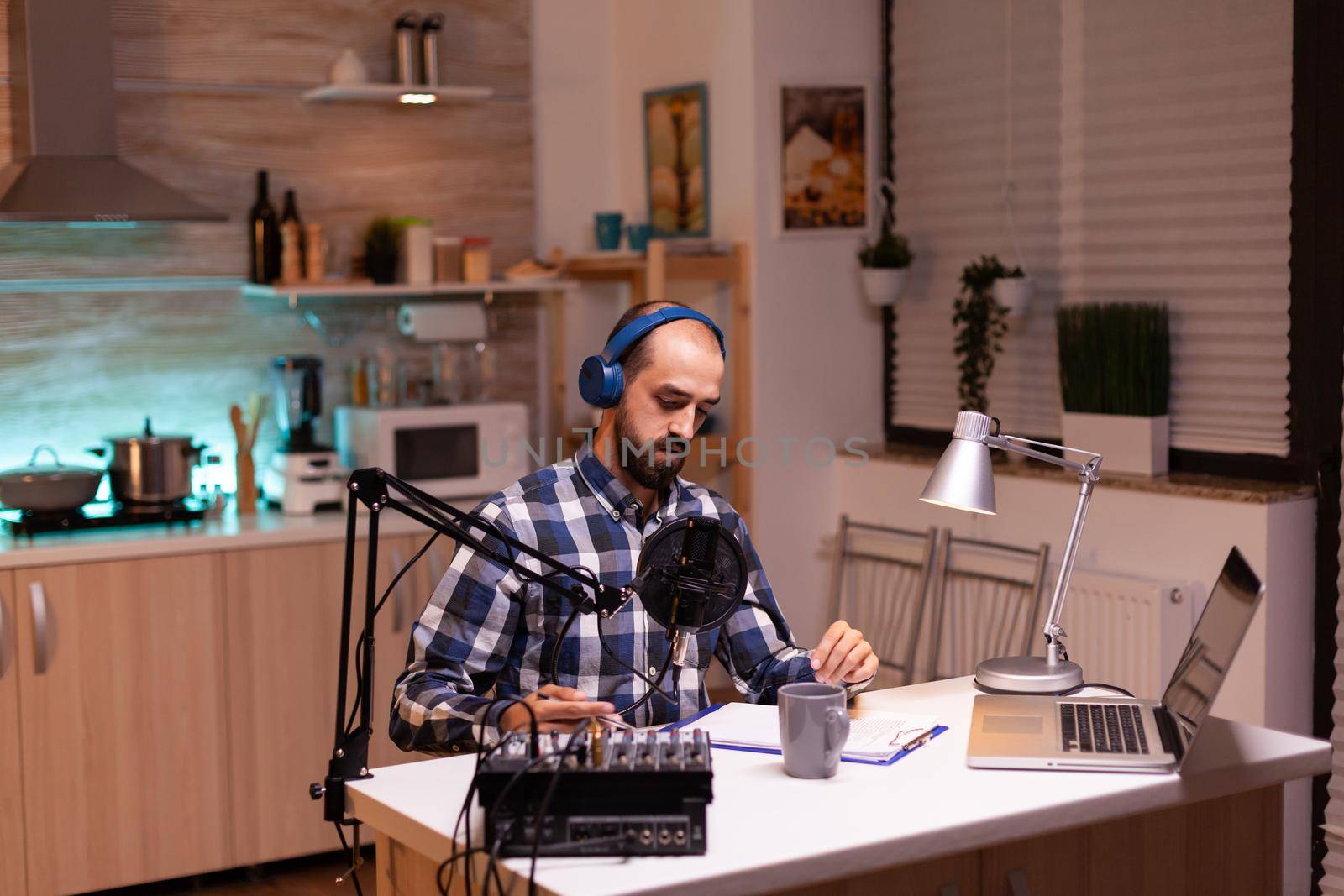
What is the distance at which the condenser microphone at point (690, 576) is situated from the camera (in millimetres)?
1969

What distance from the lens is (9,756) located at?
3.60 meters

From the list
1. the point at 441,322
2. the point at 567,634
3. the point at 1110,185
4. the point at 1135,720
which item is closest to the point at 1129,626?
the point at 1110,185

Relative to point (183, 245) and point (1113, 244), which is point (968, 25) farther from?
point (183, 245)

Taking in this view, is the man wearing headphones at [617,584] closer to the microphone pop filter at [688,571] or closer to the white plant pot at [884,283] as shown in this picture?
the microphone pop filter at [688,571]

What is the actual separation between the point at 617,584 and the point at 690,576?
44 centimetres

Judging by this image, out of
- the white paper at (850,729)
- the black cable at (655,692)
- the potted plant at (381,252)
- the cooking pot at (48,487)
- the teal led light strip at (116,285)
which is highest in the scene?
the potted plant at (381,252)

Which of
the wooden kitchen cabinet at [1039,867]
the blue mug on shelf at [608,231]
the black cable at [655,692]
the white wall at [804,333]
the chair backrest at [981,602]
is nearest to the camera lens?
the wooden kitchen cabinet at [1039,867]

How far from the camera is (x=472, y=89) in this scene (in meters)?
4.44

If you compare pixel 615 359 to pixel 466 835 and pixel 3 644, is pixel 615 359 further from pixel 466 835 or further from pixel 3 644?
pixel 3 644

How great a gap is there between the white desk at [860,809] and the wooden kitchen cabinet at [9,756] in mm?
1950

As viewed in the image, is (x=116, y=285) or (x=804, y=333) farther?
(x=804, y=333)

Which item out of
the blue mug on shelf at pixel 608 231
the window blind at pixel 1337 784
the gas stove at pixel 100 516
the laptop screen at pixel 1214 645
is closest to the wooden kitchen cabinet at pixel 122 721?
the gas stove at pixel 100 516

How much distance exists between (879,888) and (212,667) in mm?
2390

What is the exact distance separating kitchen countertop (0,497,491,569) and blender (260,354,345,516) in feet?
0.21
